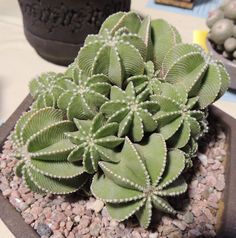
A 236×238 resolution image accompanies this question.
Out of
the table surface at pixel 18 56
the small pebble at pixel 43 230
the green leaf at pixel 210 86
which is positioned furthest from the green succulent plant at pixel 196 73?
the table surface at pixel 18 56

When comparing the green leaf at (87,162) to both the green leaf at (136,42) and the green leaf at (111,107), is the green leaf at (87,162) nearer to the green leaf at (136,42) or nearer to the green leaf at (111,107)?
the green leaf at (111,107)

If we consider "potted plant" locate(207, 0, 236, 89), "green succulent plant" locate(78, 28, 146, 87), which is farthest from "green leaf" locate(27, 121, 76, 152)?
"potted plant" locate(207, 0, 236, 89)

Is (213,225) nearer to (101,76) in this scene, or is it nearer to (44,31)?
(101,76)

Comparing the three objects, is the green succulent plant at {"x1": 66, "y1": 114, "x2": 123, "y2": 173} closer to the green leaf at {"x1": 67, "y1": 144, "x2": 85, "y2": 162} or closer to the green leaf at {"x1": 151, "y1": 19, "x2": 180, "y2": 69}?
the green leaf at {"x1": 67, "y1": 144, "x2": 85, "y2": 162}

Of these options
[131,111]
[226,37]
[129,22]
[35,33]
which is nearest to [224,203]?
[131,111]

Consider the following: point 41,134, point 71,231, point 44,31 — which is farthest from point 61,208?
point 44,31

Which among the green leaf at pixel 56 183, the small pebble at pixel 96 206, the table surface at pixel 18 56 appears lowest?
the table surface at pixel 18 56
